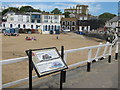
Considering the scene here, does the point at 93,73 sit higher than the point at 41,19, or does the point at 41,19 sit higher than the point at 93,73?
the point at 41,19

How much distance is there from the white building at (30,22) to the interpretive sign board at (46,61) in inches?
2217

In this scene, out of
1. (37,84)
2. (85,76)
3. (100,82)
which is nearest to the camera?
(37,84)

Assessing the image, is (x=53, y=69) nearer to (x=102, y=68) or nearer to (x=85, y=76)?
(x=85, y=76)

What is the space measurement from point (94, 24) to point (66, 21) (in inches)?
520

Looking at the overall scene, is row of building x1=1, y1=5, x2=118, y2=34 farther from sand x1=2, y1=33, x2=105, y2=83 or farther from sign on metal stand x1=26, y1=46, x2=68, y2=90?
sign on metal stand x1=26, y1=46, x2=68, y2=90

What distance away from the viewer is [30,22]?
61.2 meters

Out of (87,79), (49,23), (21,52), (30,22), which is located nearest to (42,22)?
(49,23)

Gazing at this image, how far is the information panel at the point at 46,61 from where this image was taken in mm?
3079

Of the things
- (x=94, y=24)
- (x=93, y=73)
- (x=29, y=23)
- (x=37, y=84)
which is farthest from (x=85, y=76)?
(x=94, y=24)

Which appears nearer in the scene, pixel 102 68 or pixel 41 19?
pixel 102 68

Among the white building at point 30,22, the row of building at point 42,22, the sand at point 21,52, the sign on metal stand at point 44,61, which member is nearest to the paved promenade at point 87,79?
the sign on metal stand at point 44,61

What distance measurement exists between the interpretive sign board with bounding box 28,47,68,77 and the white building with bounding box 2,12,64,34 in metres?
56.3

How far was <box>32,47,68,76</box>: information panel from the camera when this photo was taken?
3.08m

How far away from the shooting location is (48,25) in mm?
61938
